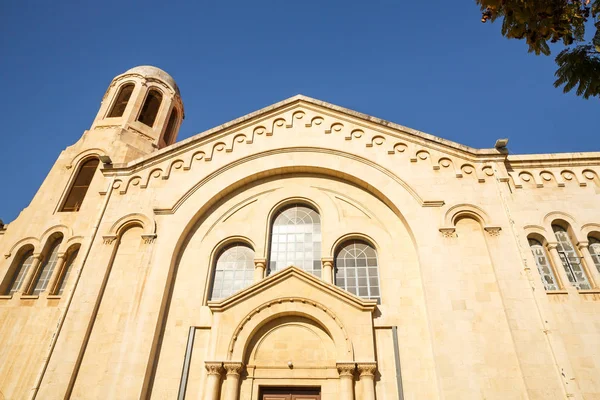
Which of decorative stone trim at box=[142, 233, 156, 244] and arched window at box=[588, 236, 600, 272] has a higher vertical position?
decorative stone trim at box=[142, 233, 156, 244]

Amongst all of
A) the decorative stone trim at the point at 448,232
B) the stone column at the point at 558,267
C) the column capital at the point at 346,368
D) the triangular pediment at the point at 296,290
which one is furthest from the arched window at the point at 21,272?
the stone column at the point at 558,267

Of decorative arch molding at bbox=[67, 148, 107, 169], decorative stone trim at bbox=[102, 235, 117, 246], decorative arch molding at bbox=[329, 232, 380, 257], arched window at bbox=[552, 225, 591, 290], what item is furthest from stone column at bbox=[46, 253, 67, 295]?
arched window at bbox=[552, 225, 591, 290]

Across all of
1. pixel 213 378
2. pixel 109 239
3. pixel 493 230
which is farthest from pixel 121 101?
pixel 493 230

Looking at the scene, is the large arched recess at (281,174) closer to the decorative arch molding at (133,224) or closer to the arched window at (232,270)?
the decorative arch molding at (133,224)

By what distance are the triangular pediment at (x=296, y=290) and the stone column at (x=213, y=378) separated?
4.94ft

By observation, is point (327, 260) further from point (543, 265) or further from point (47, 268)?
point (47, 268)

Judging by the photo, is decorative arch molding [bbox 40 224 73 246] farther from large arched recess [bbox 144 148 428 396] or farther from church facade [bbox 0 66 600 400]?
large arched recess [bbox 144 148 428 396]

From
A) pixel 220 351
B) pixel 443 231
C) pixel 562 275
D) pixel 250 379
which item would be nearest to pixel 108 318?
pixel 220 351

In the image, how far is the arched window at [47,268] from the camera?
42.2ft

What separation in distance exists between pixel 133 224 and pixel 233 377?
6.32m

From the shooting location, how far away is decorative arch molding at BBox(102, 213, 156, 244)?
12.8 meters

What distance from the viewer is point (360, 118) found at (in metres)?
14.8

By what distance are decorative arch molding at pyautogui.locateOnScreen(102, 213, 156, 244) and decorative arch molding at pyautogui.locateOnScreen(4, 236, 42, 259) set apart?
2601 millimetres

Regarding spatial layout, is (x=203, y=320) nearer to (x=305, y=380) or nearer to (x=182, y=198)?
(x=305, y=380)
